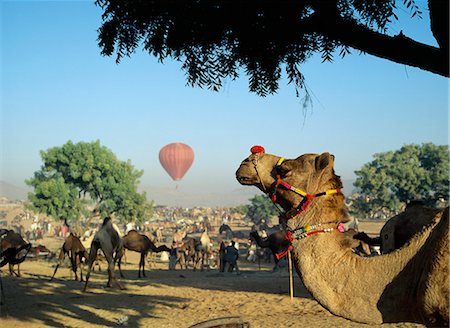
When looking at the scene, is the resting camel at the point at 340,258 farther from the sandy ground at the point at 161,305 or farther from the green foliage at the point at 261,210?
the green foliage at the point at 261,210

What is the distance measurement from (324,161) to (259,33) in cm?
335

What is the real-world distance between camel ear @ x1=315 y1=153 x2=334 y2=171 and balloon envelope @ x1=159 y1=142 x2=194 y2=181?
9705 centimetres

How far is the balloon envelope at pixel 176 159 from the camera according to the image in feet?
334

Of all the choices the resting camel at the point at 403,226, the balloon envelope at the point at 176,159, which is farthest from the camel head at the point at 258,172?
the balloon envelope at the point at 176,159

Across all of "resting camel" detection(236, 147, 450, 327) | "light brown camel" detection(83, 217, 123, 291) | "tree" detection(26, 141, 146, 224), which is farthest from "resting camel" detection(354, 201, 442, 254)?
"tree" detection(26, 141, 146, 224)

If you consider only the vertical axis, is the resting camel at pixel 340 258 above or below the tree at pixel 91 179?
below

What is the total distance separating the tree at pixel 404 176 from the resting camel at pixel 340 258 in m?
54.4

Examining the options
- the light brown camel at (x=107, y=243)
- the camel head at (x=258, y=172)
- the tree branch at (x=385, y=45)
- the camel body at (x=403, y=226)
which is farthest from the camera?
the light brown camel at (x=107, y=243)

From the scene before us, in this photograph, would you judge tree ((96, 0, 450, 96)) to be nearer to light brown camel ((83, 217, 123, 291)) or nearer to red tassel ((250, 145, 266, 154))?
red tassel ((250, 145, 266, 154))

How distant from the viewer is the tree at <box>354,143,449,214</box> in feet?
186

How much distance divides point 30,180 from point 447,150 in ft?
143

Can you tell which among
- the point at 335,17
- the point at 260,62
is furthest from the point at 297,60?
the point at 335,17

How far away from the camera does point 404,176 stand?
57125 mm

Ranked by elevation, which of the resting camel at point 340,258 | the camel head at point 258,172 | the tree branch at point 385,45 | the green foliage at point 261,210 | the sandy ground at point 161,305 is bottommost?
the sandy ground at point 161,305
